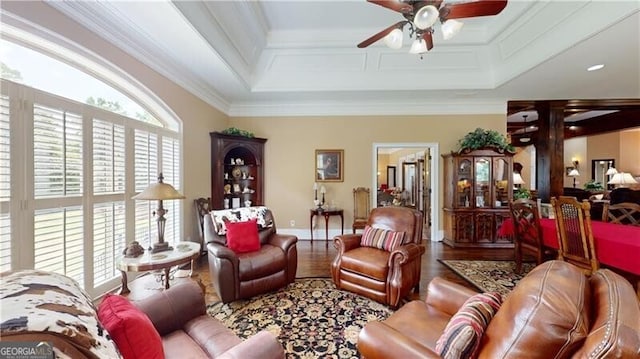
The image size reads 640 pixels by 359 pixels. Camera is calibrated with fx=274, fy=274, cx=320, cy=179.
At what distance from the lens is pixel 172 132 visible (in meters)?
3.90

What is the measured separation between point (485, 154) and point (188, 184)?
5269mm

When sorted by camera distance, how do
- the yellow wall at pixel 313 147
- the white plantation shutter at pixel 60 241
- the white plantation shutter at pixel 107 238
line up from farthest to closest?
1. the yellow wall at pixel 313 147
2. the white plantation shutter at pixel 107 238
3. the white plantation shutter at pixel 60 241

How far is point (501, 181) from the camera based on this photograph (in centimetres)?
520

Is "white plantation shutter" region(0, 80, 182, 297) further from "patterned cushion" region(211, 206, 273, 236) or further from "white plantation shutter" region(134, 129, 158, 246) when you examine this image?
"patterned cushion" region(211, 206, 273, 236)

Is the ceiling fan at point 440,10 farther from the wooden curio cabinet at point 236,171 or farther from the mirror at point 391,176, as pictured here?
the mirror at point 391,176

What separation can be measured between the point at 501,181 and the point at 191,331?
5590mm

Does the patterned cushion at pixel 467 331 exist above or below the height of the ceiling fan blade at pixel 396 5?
below

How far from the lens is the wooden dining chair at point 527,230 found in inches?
135

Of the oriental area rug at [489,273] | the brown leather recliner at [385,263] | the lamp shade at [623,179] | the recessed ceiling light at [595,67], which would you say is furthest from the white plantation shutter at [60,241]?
the lamp shade at [623,179]

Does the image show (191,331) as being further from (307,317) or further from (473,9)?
(473,9)

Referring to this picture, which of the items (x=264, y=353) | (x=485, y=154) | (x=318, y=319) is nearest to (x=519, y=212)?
(x=485, y=154)

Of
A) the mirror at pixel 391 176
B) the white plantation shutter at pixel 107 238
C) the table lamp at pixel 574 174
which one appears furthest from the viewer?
the mirror at pixel 391 176

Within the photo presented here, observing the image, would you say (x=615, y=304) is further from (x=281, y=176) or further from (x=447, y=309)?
(x=281, y=176)

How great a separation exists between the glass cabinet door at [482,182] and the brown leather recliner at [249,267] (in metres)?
3.83
